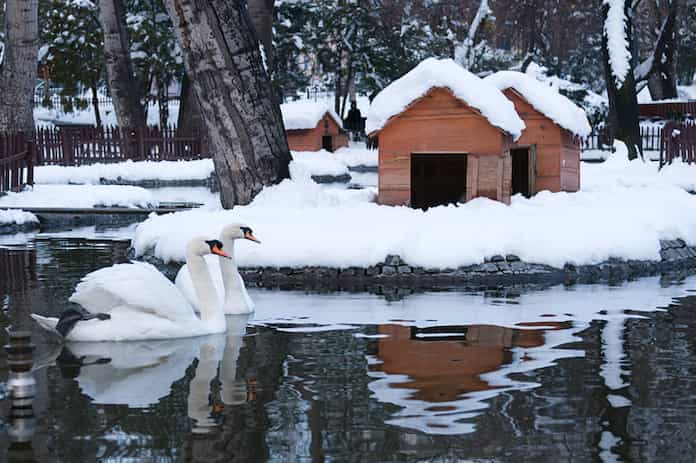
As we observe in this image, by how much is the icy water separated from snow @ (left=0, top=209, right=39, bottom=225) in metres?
8.59

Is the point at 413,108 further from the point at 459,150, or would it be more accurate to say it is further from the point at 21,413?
the point at 21,413

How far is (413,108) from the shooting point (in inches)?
616

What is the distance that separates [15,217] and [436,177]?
7.21 meters

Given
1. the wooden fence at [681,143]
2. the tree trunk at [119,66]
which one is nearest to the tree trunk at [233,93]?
the wooden fence at [681,143]

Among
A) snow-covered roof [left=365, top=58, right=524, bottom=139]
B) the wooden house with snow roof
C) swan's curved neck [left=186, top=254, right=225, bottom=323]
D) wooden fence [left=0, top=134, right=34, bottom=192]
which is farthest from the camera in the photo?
the wooden house with snow roof

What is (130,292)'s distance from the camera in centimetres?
911

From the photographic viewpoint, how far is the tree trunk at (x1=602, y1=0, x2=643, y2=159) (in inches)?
1288

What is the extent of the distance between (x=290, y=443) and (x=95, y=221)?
16.9 metres

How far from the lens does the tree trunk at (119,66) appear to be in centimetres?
3728

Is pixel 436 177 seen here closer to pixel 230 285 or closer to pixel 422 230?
pixel 422 230

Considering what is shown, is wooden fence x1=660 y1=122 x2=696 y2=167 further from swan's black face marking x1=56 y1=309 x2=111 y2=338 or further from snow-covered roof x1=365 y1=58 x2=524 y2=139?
swan's black face marking x1=56 y1=309 x2=111 y2=338

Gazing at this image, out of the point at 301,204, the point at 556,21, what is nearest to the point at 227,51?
the point at 301,204

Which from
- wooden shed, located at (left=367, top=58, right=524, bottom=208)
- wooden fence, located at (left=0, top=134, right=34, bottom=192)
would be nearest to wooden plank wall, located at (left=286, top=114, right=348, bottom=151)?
wooden fence, located at (left=0, top=134, right=34, bottom=192)

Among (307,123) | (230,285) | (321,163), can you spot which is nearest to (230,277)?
(230,285)
